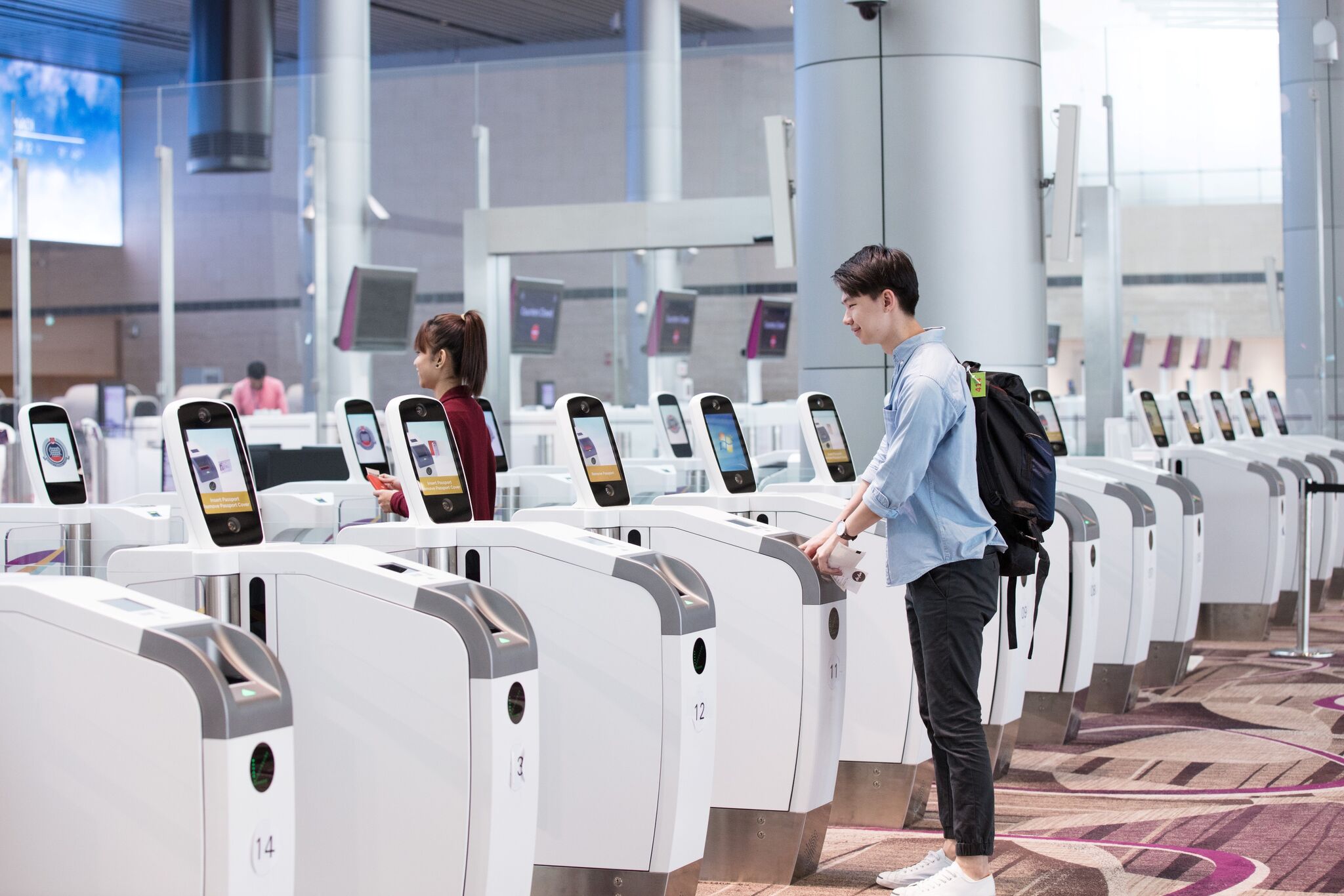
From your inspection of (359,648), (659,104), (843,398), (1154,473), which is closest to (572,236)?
(659,104)

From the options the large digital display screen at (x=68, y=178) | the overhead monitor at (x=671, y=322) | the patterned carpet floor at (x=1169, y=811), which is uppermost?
the large digital display screen at (x=68, y=178)

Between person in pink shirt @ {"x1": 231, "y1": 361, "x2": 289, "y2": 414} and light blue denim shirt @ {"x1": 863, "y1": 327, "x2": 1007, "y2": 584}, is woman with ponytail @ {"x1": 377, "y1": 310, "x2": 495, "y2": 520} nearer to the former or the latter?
light blue denim shirt @ {"x1": 863, "y1": 327, "x2": 1007, "y2": 584}

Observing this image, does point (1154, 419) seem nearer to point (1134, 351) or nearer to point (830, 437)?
point (1134, 351)

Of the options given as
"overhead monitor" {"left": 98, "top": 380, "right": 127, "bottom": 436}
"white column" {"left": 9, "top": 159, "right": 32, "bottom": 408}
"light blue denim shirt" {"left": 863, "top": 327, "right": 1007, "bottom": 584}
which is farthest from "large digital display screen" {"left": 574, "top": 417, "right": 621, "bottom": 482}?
"overhead monitor" {"left": 98, "top": 380, "right": 127, "bottom": 436}

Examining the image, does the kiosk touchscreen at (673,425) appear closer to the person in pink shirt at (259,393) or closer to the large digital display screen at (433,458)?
the person in pink shirt at (259,393)

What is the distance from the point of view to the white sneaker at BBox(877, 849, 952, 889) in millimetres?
3670

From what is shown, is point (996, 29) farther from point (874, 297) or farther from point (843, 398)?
point (874, 297)

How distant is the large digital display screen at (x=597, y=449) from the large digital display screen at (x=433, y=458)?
432 mm

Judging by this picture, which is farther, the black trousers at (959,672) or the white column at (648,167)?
the white column at (648,167)

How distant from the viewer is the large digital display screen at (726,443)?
14.1 feet

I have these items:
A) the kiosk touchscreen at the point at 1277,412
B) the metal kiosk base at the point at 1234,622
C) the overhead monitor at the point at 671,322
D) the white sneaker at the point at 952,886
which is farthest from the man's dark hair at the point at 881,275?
the kiosk touchscreen at the point at 1277,412

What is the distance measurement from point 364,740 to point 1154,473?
14.5ft

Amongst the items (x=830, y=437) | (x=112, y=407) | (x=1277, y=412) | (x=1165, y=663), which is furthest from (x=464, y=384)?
(x=1277, y=412)

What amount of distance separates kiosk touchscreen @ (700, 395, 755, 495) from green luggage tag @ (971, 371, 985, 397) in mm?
921
